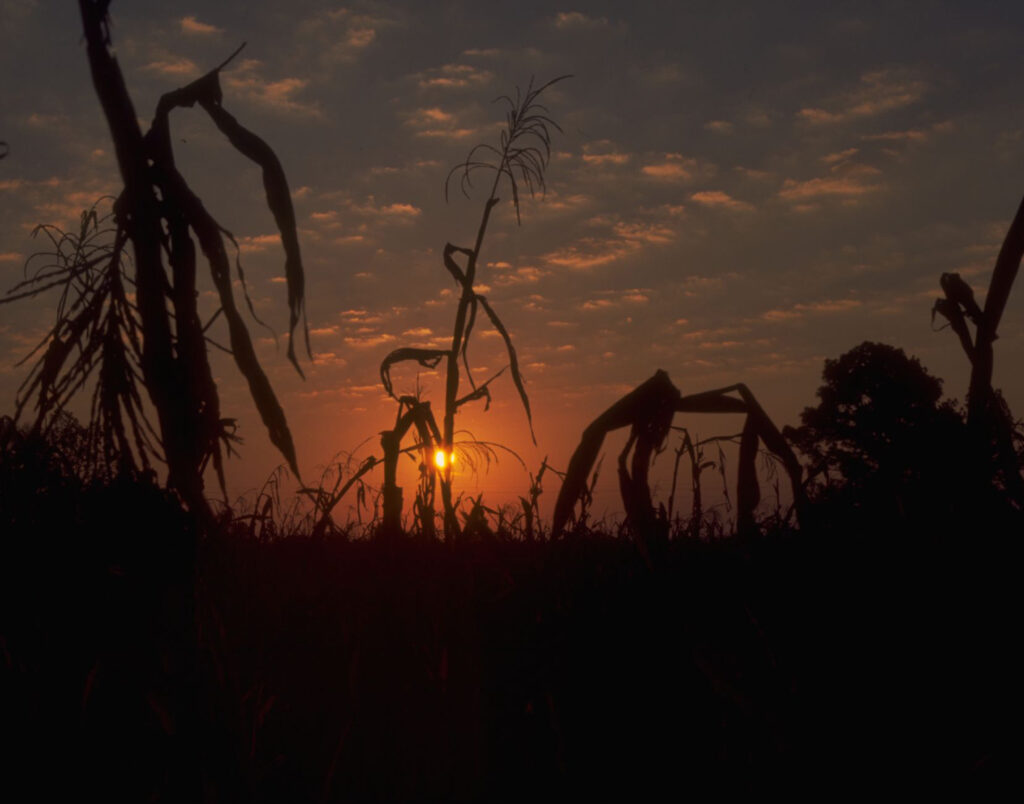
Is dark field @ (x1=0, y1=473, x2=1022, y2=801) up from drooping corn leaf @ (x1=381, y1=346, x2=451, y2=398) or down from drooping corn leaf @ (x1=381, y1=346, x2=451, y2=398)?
down

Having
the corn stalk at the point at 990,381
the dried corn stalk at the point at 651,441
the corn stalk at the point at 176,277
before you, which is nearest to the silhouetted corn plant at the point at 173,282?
the corn stalk at the point at 176,277

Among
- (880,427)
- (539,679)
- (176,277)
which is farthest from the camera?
(880,427)

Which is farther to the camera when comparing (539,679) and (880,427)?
(880,427)

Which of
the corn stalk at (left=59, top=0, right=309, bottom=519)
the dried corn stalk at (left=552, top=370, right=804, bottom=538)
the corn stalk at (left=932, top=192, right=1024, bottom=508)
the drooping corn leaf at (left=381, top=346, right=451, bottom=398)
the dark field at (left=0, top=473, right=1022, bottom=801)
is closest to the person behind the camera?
the dark field at (left=0, top=473, right=1022, bottom=801)

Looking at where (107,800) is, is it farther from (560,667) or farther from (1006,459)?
(1006,459)

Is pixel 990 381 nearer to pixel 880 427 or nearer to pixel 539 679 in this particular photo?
pixel 539 679

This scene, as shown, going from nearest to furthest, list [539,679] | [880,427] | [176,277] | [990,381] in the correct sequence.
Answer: [539,679] < [176,277] < [990,381] < [880,427]

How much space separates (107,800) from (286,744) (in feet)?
1.03

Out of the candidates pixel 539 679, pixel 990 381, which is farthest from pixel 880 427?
pixel 539 679

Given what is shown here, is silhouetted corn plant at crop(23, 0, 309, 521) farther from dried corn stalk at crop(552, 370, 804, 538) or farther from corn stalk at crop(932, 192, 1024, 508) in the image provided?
corn stalk at crop(932, 192, 1024, 508)

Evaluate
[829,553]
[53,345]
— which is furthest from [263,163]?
[829,553]

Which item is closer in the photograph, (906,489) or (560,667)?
(560,667)

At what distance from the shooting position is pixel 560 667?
72.6 inches

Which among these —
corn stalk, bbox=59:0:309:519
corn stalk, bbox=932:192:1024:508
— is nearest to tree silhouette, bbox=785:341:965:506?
corn stalk, bbox=932:192:1024:508
